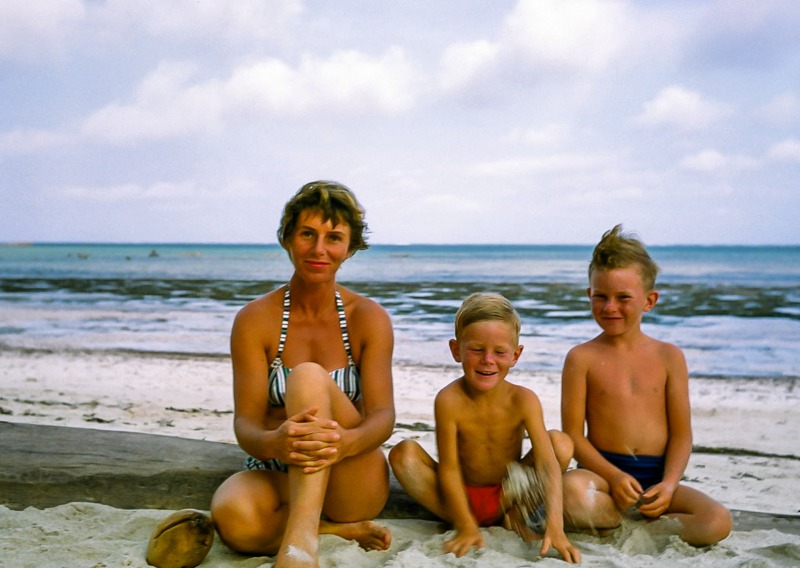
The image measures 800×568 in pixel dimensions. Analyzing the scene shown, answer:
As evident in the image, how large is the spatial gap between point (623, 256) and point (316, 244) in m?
1.29

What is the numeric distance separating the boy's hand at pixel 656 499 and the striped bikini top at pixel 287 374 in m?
1.22

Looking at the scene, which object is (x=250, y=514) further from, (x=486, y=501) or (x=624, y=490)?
(x=624, y=490)

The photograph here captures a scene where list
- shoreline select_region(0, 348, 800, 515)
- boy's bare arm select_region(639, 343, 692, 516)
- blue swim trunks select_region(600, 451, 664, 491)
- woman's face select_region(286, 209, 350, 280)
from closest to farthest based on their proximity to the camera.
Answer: woman's face select_region(286, 209, 350, 280) → boy's bare arm select_region(639, 343, 692, 516) → blue swim trunks select_region(600, 451, 664, 491) → shoreline select_region(0, 348, 800, 515)

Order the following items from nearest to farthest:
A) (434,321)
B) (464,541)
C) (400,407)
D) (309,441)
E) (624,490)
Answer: (309,441), (464,541), (624,490), (400,407), (434,321)

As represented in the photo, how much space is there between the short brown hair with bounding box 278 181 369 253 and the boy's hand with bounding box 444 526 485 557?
1270 millimetres

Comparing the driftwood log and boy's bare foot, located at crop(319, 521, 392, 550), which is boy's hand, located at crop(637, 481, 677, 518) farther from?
boy's bare foot, located at crop(319, 521, 392, 550)

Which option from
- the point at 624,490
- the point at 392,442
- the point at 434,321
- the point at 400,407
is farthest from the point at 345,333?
the point at 434,321

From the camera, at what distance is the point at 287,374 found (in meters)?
2.96

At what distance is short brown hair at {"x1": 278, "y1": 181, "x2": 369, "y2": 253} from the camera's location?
2.87 metres

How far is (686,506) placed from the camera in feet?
9.55

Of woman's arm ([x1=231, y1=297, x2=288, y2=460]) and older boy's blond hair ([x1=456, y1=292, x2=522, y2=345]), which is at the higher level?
older boy's blond hair ([x1=456, y1=292, x2=522, y2=345])

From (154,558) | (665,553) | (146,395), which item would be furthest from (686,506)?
(146,395)

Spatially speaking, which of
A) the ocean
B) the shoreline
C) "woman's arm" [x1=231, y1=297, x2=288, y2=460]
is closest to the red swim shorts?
"woman's arm" [x1=231, y1=297, x2=288, y2=460]

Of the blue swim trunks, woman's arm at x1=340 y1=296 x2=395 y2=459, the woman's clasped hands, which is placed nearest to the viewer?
the woman's clasped hands
